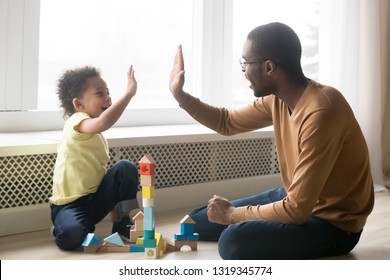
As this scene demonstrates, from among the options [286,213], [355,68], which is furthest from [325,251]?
[355,68]

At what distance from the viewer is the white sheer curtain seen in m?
3.05

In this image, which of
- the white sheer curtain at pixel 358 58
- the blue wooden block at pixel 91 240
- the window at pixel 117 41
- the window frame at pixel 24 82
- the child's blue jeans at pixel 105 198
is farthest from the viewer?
the white sheer curtain at pixel 358 58

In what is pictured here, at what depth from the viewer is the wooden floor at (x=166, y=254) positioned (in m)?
1.93

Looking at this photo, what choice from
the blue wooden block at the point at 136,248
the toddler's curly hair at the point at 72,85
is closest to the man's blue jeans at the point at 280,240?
the blue wooden block at the point at 136,248

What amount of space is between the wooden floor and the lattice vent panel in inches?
5.7

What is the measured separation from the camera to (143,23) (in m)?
2.82

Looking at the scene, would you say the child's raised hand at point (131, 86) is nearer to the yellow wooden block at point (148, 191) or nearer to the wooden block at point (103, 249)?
the yellow wooden block at point (148, 191)

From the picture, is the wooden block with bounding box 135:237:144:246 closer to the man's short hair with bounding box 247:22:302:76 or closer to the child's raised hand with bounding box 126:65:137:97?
the child's raised hand with bounding box 126:65:137:97

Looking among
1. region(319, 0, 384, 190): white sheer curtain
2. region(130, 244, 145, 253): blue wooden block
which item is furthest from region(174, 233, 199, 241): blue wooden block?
region(319, 0, 384, 190): white sheer curtain

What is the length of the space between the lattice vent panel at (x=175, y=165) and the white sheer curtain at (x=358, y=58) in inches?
17.4
